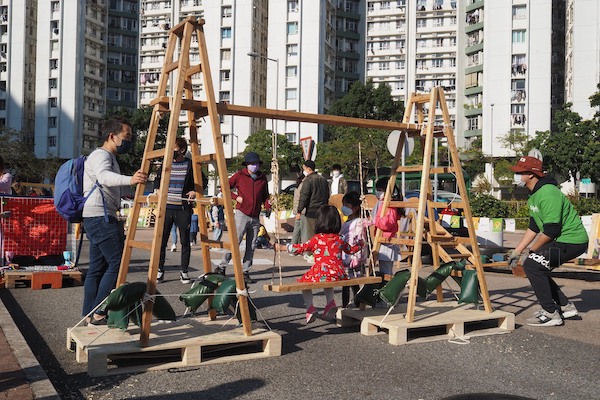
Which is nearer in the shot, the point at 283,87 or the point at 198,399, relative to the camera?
the point at 198,399

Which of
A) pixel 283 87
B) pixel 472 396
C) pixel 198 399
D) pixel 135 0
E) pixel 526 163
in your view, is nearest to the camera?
pixel 472 396

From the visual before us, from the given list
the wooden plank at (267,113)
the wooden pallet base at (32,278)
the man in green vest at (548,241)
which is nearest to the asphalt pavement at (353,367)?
the man in green vest at (548,241)

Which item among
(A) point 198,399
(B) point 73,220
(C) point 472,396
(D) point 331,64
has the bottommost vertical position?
(A) point 198,399

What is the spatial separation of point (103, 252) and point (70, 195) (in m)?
0.64

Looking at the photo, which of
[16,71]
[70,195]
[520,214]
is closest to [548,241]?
[70,195]

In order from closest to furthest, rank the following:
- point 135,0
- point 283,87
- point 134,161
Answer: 1. point 134,161
2. point 283,87
3. point 135,0

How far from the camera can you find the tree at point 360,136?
56750 millimetres

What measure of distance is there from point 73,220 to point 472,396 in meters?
4.09

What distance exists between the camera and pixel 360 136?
58375 mm

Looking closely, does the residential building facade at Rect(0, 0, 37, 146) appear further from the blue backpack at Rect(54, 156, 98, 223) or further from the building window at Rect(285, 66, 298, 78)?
the blue backpack at Rect(54, 156, 98, 223)

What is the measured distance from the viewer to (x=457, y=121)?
8088 cm

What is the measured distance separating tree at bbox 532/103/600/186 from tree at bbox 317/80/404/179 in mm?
13354

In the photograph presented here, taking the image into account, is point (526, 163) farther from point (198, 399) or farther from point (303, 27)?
point (303, 27)

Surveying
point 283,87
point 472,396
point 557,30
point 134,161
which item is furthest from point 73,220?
point 557,30
